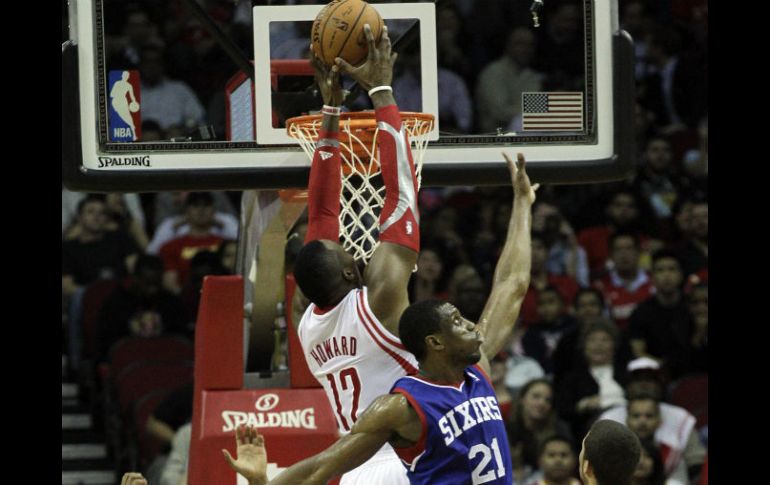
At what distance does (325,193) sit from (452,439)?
1.27 m

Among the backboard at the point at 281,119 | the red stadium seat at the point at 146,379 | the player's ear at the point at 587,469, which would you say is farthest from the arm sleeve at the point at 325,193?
the red stadium seat at the point at 146,379

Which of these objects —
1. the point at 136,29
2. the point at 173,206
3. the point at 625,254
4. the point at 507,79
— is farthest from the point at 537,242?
the point at 136,29

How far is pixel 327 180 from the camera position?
236 inches

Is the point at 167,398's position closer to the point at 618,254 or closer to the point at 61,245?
the point at 61,245

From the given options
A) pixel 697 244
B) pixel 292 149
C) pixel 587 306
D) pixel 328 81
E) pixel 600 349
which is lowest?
pixel 600 349

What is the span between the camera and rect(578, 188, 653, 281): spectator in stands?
11266 millimetres

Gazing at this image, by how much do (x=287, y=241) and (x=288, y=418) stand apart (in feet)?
2.47

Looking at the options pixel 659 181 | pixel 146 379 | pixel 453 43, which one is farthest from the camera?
pixel 453 43

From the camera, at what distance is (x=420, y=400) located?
5039 mm

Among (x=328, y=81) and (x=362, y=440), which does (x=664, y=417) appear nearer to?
(x=328, y=81)

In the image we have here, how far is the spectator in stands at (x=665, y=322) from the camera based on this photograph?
10281 mm

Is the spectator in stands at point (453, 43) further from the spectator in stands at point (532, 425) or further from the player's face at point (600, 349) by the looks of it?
the spectator in stands at point (532, 425)

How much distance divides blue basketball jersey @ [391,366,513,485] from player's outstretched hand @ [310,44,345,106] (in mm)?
1319

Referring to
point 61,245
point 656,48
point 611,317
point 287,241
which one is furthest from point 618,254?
point 287,241
